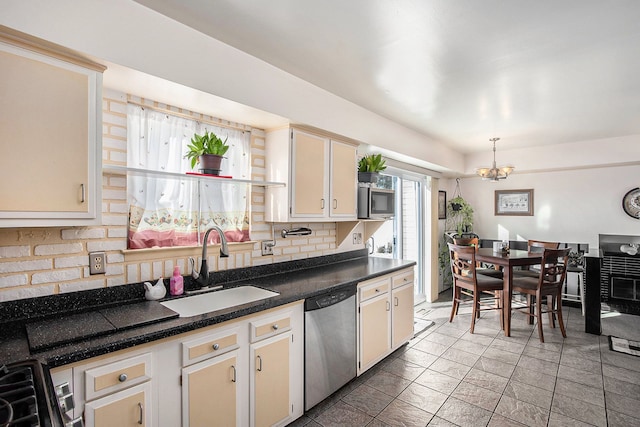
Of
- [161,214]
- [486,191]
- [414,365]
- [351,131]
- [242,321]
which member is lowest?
[414,365]

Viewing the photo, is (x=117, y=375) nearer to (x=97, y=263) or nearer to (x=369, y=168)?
(x=97, y=263)

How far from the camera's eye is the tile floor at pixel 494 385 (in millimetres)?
2279

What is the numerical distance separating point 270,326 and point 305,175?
127 cm

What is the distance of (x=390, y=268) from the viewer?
3078 mm

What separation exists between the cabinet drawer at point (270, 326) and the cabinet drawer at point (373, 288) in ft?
2.73

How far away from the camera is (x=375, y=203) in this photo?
337 cm

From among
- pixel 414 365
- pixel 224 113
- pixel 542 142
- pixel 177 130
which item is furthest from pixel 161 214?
pixel 542 142

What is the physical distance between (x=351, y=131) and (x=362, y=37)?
1171mm

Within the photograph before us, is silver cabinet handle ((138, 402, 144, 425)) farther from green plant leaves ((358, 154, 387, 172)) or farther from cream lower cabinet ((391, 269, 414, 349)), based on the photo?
green plant leaves ((358, 154, 387, 172))

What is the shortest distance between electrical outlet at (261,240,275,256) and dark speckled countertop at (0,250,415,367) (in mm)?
235

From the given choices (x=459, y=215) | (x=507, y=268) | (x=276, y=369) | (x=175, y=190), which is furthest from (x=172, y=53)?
(x=459, y=215)

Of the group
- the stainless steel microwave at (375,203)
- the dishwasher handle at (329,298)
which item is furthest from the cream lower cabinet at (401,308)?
the dishwasher handle at (329,298)

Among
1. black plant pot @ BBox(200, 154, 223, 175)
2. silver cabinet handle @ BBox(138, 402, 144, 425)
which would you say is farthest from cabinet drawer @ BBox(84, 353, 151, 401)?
black plant pot @ BBox(200, 154, 223, 175)

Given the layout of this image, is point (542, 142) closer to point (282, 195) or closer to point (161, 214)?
point (282, 195)
